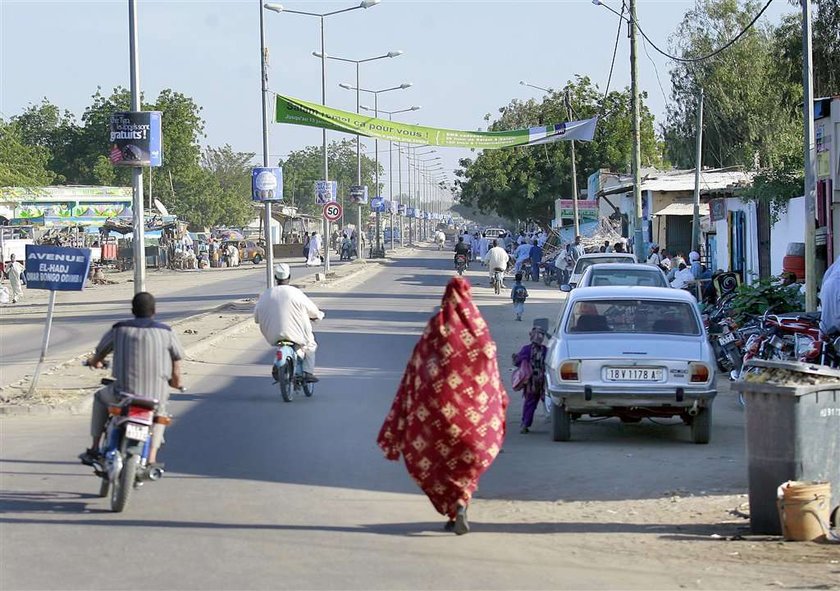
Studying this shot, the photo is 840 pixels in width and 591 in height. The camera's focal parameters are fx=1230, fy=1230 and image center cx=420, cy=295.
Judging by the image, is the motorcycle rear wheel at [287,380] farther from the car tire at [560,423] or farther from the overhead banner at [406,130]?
the overhead banner at [406,130]

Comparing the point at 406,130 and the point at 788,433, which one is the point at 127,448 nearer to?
the point at 788,433

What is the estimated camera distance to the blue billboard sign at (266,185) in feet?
95.4

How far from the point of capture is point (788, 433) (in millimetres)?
7852

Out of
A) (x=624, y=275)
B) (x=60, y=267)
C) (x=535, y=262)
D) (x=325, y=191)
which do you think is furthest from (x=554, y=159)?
(x=60, y=267)

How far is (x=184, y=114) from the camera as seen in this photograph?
94938 mm

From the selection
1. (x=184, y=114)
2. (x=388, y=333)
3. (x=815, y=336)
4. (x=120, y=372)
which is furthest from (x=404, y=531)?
(x=184, y=114)

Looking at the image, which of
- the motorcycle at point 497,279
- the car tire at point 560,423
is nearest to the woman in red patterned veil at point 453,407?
the car tire at point 560,423

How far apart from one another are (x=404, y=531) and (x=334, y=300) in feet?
91.3

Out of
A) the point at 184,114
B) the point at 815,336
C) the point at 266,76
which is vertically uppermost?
the point at 184,114

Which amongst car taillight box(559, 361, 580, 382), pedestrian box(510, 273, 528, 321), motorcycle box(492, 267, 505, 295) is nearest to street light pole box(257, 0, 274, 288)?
pedestrian box(510, 273, 528, 321)

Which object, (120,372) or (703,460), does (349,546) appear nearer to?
(120,372)

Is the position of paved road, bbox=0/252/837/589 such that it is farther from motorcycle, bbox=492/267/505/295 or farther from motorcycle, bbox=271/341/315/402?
motorcycle, bbox=492/267/505/295

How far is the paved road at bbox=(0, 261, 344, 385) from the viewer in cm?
2220

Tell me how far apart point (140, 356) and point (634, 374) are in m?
4.92
